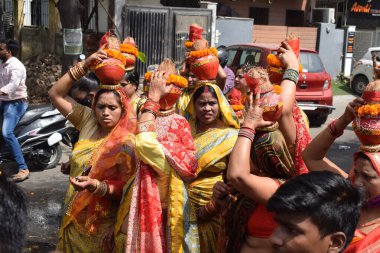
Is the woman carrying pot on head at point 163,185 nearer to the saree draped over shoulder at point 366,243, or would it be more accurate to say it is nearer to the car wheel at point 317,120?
the saree draped over shoulder at point 366,243

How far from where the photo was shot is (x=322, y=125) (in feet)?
39.0

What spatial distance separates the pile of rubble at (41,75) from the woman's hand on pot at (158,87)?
930cm

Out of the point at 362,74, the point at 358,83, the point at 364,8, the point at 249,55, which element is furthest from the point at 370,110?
the point at 364,8

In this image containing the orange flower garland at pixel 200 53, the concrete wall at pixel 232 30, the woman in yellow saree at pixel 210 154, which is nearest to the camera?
the woman in yellow saree at pixel 210 154

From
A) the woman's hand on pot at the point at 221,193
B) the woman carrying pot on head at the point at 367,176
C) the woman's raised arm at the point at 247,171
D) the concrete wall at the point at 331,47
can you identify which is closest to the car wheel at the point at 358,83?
the concrete wall at the point at 331,47

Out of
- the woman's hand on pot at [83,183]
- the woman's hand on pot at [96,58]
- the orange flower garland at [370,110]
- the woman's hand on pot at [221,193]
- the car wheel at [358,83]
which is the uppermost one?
the woman's hand on pot at [96,58]

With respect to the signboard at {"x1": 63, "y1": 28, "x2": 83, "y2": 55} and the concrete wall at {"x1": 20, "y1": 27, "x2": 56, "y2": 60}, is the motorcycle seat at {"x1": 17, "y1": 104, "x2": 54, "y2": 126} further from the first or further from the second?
the concrete wall at {"x1": 20, "y1": 27, "x2": 56, "y2": 60}

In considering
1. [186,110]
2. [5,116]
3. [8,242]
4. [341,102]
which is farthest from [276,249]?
[341,102]

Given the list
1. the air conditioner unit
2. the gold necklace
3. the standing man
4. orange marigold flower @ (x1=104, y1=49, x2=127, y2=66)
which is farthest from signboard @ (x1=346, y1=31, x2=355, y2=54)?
the gold necklace

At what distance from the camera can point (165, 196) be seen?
334cm

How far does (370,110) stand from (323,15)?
18561 millimetres

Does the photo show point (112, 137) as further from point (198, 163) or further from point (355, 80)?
point (355, 80)

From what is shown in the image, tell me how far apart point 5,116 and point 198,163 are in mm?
4137

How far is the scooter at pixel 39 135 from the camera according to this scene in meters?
7.14
